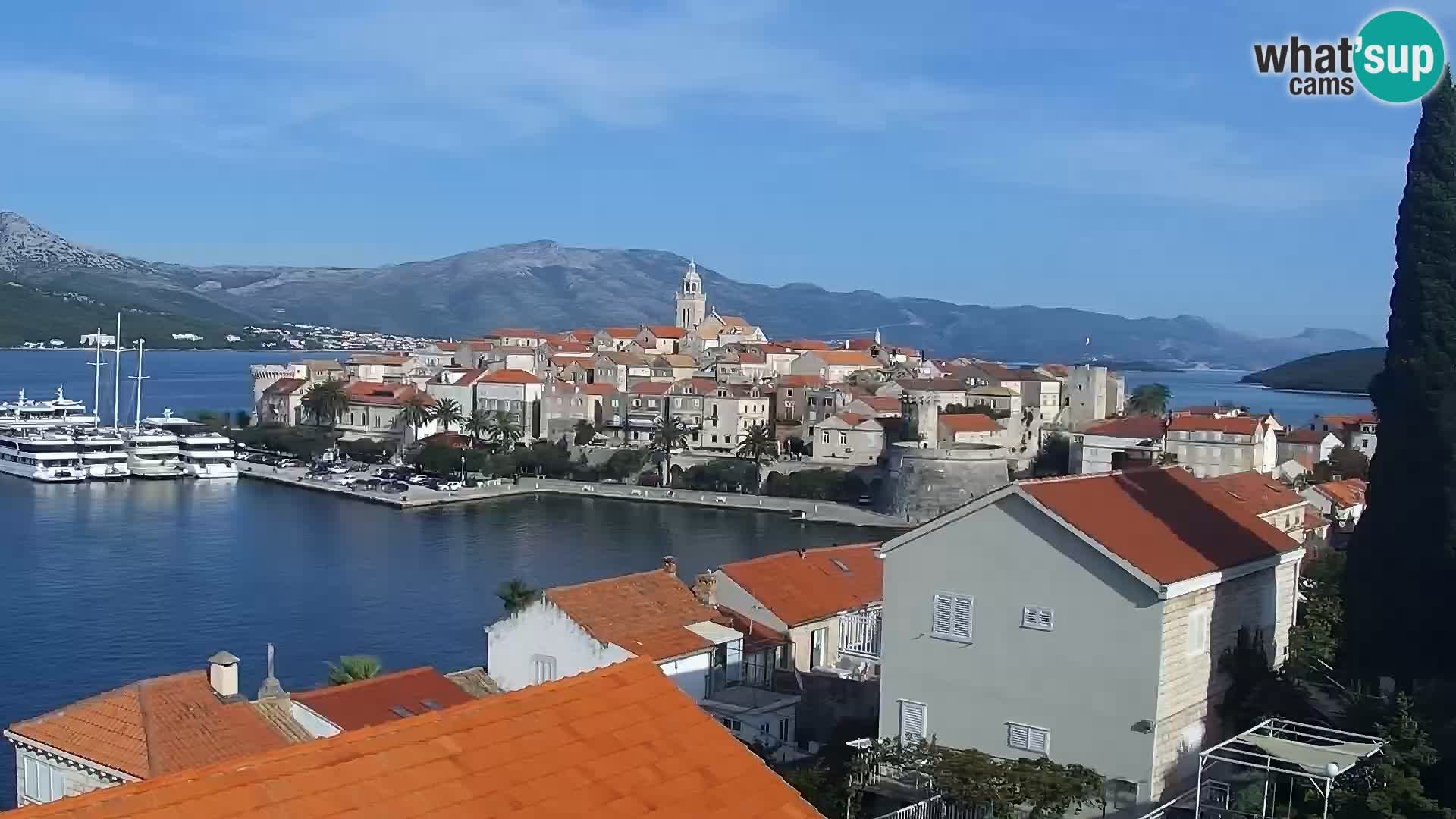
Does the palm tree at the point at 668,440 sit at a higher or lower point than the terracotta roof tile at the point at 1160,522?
lower

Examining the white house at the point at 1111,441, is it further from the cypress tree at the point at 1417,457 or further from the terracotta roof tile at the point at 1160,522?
the terracotta roof tile at the point at 1160,522

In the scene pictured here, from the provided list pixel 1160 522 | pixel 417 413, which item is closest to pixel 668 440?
pixel 417 413

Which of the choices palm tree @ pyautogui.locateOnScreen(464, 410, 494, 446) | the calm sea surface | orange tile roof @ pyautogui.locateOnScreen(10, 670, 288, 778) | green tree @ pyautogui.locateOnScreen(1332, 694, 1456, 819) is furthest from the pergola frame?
palm tree @ pyautogui.locateOnScreen(464, 410, 494, 446)

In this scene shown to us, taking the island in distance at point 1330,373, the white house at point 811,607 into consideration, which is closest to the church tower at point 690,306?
the island in distance at point 1330,373

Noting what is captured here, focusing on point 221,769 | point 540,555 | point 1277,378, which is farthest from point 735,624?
point 1277,378

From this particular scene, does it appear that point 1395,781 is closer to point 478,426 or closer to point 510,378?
point 478,426

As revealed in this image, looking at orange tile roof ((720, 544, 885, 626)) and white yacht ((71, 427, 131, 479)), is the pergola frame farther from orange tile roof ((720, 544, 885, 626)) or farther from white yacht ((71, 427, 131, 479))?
white yacht ((71, 427, 131, 479))
